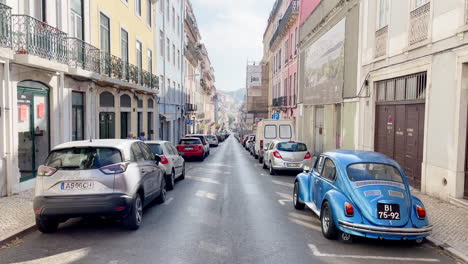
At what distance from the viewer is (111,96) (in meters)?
18.6

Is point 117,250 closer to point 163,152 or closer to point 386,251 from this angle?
point 386,251

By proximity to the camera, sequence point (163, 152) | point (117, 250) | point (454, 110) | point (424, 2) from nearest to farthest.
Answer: point (117, 250) < point (454, 110) < point (424, 2) < point (163, 152)

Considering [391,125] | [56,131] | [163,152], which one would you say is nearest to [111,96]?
[56,131]

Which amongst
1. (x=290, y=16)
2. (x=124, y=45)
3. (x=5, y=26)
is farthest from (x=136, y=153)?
(x=290, y=16)

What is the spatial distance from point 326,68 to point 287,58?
1570cm

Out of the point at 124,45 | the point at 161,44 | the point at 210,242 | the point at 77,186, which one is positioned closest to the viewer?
the point at 210,242

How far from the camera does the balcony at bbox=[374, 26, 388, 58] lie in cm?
1391

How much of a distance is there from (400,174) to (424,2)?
7.16 meters

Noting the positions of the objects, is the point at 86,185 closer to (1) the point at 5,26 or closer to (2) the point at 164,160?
(2) the point at 164,160

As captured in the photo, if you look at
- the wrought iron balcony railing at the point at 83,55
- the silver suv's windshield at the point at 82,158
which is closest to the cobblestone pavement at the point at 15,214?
the silver suv's windshield at the point at 82,158

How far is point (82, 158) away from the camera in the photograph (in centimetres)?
675

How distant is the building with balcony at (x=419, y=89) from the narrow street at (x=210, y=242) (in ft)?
13.9

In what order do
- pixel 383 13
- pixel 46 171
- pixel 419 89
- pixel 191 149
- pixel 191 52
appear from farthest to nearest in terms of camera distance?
1. pixel 191 52
2. pixel 191 149
3. pixel 383 13
4. pixel 419 89
5. pixel 46 171

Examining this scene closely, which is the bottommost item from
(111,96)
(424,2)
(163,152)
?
(163,152)
